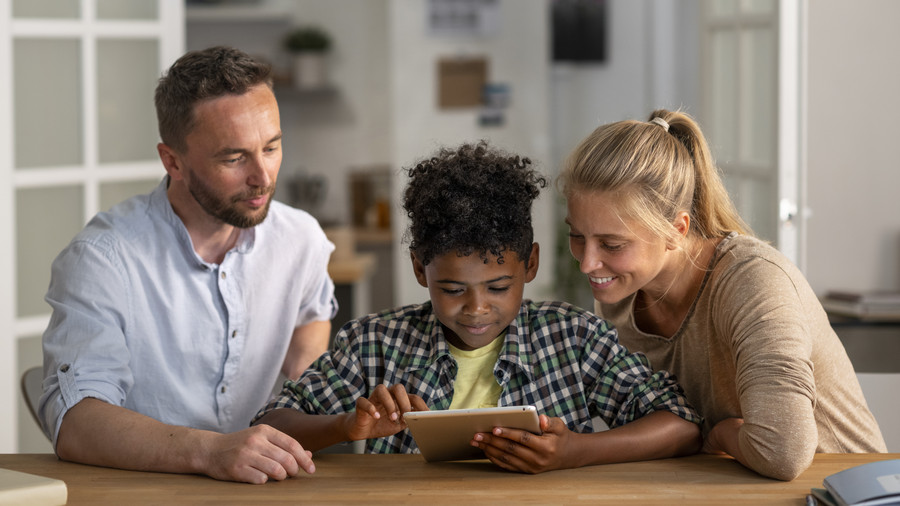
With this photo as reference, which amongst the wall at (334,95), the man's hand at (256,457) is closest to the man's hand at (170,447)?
the man's hand at (256,457)

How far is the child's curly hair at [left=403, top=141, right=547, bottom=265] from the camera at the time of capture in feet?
4.77

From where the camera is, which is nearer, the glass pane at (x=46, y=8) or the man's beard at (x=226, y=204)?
the man's beard at (x=226, y=204)

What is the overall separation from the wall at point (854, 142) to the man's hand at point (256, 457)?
2482 millimetres

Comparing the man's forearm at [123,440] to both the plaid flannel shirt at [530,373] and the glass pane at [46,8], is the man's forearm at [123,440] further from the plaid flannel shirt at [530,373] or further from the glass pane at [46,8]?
the glass pane at [46,8]

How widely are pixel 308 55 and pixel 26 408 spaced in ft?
11.6

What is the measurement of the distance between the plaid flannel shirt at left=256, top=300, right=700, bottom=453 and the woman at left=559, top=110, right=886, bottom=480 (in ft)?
0.37

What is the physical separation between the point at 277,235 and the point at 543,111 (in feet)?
11.0

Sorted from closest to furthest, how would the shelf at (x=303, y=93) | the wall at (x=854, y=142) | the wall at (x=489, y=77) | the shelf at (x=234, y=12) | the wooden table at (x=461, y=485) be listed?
the wooden table at (x=461, y=485)
the wall at (x=854, y=142)
the wall at (x=489, y=77)
the shelf at (x=234, y=12)
the shelf at (x=303, y=93)

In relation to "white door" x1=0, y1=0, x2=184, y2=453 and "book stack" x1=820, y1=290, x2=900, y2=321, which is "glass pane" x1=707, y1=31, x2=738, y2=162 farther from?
"white door" x1=0, y1=0, x2=184, y2=453

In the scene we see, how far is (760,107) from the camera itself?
3078mm

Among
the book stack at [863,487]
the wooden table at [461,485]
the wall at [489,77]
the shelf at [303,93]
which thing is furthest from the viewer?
the shelf at [303,93]

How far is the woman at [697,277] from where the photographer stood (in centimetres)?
→ 143

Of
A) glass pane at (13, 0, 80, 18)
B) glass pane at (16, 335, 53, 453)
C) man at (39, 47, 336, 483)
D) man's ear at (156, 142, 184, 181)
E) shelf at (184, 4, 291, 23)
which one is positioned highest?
shelf at (184, 4, 291, 23)

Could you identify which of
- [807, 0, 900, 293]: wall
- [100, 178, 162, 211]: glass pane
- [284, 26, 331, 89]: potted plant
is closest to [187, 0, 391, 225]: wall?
[284, 26, 331, 89]: potted plant
